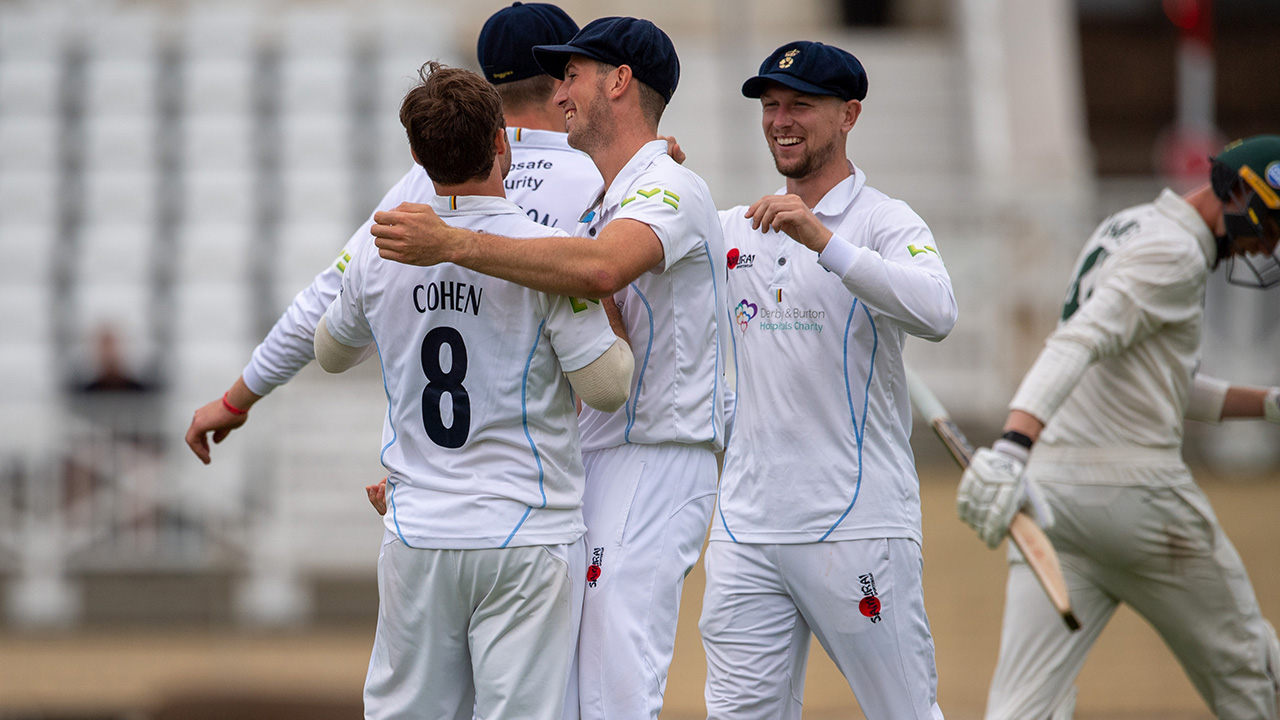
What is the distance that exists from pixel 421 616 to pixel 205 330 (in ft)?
29.1

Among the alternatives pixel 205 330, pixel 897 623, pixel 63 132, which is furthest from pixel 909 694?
pixel 63 132

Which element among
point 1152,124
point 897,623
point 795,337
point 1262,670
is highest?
point 1152,124

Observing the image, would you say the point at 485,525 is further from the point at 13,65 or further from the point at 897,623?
the point at 13,65

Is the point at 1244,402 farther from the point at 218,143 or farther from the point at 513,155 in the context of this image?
the point at 218,143

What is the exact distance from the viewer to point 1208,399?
4930 millimetres

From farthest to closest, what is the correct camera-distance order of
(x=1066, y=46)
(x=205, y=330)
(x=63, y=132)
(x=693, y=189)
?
(x=1066, y=46)
(x=63, y=132)
(x=205, y=330)
(x=693, y=189)

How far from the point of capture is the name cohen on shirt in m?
→ 3.09

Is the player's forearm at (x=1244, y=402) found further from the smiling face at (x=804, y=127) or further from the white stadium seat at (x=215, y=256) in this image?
the white stadium seat at (x=215, y=256)

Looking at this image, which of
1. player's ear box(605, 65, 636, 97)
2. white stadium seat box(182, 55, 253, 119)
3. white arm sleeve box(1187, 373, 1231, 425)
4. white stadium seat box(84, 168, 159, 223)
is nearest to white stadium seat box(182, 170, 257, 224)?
white stadium seat box(84, 168, 159, 223)

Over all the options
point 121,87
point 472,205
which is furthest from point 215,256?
point 472,205

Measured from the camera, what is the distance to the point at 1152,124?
15242 millimetres

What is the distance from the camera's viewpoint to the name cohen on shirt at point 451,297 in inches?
122

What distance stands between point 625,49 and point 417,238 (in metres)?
0.81

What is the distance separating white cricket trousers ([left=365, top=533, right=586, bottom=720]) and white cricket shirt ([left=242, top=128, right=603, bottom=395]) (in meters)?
1.01
